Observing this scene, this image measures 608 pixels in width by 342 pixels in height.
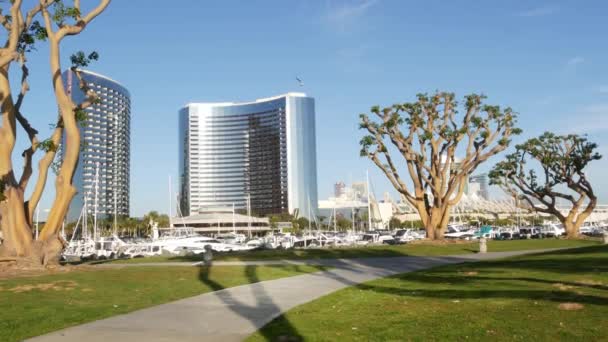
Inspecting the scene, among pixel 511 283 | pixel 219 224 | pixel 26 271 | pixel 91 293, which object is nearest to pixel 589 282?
pixel 511 283

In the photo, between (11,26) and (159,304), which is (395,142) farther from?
(159,304)

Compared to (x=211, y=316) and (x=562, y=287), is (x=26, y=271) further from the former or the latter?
(x=562, y=287)

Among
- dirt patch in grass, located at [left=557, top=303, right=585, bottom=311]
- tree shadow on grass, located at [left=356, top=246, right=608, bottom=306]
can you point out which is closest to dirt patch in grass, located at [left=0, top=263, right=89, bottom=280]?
tree shadow on grass, located at [left=356, top=246, right=608, bottom=306]

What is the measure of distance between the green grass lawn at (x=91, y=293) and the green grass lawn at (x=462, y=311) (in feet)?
14.8

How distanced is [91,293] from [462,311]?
1059 centimetres

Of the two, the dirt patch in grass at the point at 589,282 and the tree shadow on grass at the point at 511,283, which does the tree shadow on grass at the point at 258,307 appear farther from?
the dirt patch in grass at the point at 589,282

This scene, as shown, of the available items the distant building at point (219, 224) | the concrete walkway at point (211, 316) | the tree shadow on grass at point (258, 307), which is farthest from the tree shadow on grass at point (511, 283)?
the distant building at point (219, 224)

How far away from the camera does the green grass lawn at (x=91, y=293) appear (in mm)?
11672

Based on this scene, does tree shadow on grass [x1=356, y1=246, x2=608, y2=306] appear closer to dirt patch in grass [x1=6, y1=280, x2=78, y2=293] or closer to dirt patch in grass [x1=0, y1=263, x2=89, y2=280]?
dirt patch in grass [x1=6, y1=280, x2=78, y2=293]

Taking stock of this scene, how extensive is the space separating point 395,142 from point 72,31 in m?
29.0

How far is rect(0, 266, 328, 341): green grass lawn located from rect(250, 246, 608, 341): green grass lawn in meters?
4.52

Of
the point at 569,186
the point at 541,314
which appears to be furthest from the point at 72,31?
the point at 569,186

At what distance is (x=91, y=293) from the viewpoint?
627 inches

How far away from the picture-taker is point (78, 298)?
15031mm
